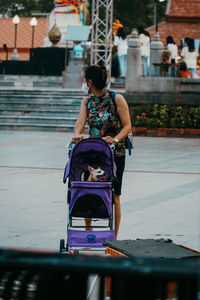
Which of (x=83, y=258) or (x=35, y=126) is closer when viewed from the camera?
(x=83, y=258)

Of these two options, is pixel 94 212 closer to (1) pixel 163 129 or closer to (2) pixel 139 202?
(2) pixel 139 202

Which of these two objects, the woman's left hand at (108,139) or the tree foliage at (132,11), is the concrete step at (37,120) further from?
the tree foliage at (132,11)

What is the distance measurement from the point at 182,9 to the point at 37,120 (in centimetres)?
2533

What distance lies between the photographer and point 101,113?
6.96 m

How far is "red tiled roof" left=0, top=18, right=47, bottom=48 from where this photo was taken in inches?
2504

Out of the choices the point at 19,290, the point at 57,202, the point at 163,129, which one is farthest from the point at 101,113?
the point at 163,129

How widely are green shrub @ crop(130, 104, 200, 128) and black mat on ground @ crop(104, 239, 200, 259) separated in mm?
17828

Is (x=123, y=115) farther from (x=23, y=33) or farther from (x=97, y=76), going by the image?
(x=23, y=33)

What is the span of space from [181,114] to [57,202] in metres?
13.8

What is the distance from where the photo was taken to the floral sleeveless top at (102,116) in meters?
6.96

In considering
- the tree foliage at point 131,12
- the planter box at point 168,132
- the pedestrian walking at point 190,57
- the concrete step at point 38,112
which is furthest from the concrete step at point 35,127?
the tree foliage at point 131,12

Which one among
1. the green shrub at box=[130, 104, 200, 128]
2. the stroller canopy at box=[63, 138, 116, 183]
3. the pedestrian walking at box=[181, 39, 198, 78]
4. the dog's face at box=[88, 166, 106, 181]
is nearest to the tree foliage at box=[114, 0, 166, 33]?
the pedestrian walking at box=[181, 39, 198, 78]

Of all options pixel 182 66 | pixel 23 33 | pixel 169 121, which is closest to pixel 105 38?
pixel 182 66

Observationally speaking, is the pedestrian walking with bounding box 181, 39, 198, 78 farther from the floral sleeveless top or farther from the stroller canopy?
the stroller canopy
